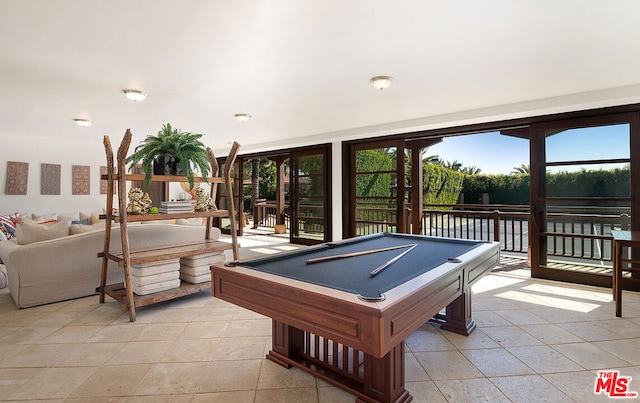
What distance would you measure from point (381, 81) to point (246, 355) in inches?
103

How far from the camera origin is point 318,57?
8.75 ft

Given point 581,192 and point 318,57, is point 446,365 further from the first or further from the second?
point 581,192

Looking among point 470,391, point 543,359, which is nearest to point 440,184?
point 543,359

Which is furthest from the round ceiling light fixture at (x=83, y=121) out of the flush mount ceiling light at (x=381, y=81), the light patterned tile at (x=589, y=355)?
the light patterned tile at (x=589, y=355)

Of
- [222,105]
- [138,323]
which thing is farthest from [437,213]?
[138,323]

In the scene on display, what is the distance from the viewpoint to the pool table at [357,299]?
126 cm

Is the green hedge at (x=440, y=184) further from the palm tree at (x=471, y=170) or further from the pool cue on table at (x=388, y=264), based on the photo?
the pool cue on table at (x=388, y=264)

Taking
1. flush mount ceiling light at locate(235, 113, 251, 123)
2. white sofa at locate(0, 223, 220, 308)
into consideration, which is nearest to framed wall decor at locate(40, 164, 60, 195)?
white sofa at locate(0, 223, 220, 308)

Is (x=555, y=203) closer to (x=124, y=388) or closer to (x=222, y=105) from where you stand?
(x=222, y=105)

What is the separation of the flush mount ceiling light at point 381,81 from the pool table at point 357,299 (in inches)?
62.8

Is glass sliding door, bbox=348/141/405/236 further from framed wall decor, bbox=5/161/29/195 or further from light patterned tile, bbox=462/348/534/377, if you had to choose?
framed wall decor, bbox=5/161/29/195

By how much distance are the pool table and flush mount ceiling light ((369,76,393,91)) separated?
5.24ft

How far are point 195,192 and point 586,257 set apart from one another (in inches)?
186

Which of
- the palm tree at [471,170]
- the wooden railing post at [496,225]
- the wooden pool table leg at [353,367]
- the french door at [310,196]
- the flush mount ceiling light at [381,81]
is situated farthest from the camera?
the palm tree at [471,170]
